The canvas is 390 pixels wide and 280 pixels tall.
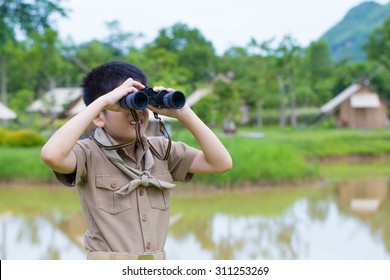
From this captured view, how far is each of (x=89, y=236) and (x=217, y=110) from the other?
1649cm

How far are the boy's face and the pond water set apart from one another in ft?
13.6

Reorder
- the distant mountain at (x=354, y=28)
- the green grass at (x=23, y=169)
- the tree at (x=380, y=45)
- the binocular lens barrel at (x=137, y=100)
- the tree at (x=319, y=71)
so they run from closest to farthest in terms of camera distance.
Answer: the binocular lens barrel at (x=137, y=100)
the green grass at (x=23, y=169)
the tree at (x=380, y=45)
the tree at (x=319, y=71)
the distant mountain at (x=354, y=28)

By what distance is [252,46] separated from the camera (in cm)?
2658

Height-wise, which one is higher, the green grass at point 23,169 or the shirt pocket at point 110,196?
the shirt pocket at point 110,196

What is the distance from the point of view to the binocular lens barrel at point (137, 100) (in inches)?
62.9

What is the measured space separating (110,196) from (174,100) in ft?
0.91

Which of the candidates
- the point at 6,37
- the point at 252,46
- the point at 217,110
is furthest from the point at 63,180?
the point at 252,46

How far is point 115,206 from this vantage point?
5.60 feet

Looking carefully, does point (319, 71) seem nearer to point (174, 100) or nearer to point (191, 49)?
point (191, 49)

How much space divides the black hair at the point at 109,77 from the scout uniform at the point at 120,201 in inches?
4.6

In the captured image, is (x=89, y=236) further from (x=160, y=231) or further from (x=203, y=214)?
(x=203, y=214)

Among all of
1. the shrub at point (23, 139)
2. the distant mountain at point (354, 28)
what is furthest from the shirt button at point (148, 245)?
the distant mountain at point (354, 28)

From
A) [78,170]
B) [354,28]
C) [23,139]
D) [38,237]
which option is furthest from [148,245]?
[354,28]

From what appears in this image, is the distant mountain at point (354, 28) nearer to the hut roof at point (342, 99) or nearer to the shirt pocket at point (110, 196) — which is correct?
the hut roof at point (342, 99)
